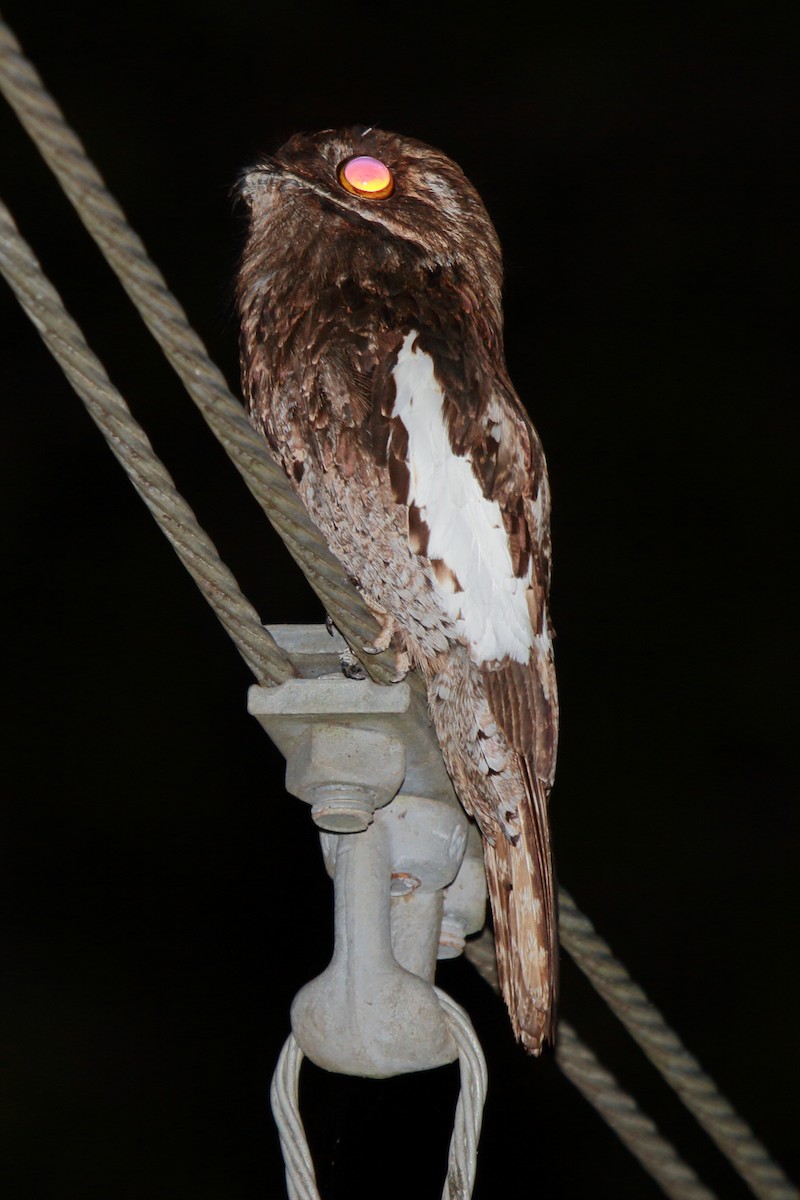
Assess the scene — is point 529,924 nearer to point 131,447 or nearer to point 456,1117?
point 456,1117

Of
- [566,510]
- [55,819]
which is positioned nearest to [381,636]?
[566,510]

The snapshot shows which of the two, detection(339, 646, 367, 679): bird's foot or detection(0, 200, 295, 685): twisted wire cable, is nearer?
detection(0, 200, 295, 685): twisted wire cable

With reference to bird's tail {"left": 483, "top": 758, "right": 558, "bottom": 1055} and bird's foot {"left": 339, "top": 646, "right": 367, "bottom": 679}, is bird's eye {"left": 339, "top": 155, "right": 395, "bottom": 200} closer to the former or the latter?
bird's foot {"left": 339, "top": 646, "right": 367, "bottom": 679}

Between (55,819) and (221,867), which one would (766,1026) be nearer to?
(221,867)

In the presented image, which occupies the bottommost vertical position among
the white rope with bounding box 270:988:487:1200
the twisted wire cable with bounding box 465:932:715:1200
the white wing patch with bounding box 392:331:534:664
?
the twisted wire cable with bounding box 465:932:715:1200

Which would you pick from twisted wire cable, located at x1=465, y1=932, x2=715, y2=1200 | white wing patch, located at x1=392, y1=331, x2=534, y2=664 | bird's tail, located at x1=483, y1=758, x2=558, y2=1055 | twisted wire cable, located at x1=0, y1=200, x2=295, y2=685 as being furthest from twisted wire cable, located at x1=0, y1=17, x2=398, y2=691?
twisted wire cable, located at x1=465, y1=932, x2=715, y2=1200

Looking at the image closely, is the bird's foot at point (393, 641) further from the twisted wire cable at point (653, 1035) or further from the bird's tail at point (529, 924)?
the twisted wire cable at point (653, 1035)
